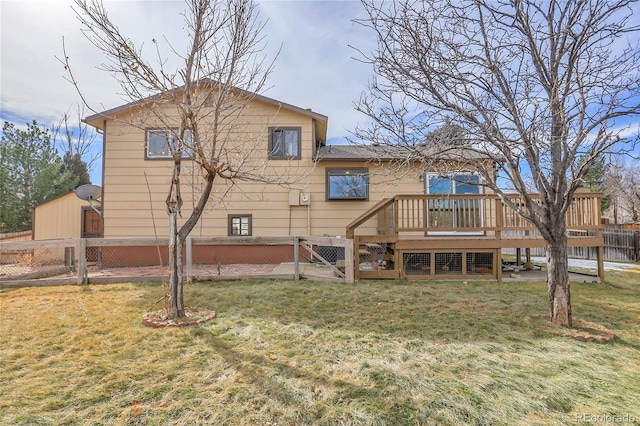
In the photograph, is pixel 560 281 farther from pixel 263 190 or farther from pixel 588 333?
pixel 263 190

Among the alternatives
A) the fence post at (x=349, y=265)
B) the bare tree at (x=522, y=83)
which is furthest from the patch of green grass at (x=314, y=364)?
the fence post at (x=349, y=265)

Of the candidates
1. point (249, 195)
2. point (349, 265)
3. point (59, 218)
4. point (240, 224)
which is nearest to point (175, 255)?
point (349, 265)

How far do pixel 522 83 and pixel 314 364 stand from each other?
484cm

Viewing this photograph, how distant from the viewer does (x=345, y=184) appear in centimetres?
990

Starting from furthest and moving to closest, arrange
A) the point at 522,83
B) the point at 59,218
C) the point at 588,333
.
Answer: the point at 59,218
the point at 522,83
the point at 588,333

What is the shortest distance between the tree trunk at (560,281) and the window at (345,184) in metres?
5.90

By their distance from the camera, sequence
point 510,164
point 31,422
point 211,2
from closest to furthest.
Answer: point 31,422, point 510,164, point 211,2

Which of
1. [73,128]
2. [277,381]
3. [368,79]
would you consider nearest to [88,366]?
[277,381]

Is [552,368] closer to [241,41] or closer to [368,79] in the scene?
[368,79]

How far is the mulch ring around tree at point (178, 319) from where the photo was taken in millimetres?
4160

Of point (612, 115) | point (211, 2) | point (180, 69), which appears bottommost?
point (612, 115)

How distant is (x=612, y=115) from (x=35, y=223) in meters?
15.6

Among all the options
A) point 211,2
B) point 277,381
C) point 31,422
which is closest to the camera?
point 31,422

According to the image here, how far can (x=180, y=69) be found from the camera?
4445 mm
